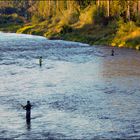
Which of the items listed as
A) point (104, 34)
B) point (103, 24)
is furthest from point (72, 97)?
point (103, 24)

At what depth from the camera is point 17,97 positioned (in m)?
45.2

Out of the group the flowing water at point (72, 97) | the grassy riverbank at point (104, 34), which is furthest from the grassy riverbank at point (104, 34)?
the flowing water at point (72, 97)

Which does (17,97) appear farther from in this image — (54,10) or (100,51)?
(54,10)

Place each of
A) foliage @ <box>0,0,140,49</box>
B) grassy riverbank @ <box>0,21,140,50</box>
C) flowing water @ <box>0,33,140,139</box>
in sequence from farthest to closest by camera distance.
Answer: foliage @ <box>0,0,140,49</box>
grassy riverbank @ <box>0,21,140,50</box>
flowing water @ <box>0,33,140,139</box>

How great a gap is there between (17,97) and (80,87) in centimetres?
855

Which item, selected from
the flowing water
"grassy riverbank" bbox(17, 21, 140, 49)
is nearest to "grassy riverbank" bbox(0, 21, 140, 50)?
"grassy riverbank" bbox(17, 21, 140, 49)

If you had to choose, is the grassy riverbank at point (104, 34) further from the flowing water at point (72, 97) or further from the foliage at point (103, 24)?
the flowing water at point (72, 97)

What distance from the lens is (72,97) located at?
45.4 m

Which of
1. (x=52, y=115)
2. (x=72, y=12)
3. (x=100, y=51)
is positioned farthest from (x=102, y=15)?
(x=52, y=115)

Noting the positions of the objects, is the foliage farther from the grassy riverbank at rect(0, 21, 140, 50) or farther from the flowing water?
the flowing water

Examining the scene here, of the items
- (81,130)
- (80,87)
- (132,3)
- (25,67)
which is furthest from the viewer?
(132,3)

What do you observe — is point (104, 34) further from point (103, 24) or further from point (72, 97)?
point (72, 97)

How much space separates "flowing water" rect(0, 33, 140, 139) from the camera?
34.1 m

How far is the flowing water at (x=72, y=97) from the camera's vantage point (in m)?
34.1
